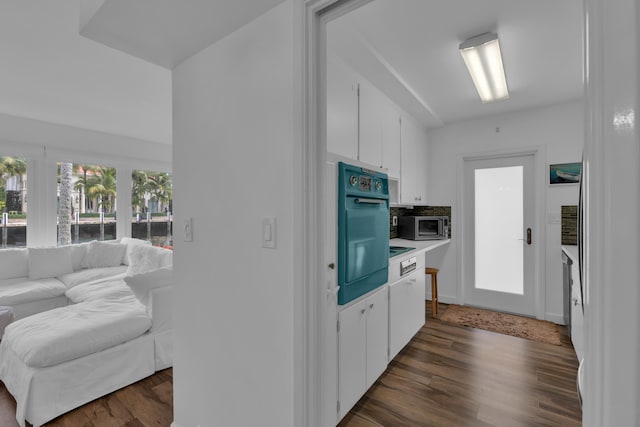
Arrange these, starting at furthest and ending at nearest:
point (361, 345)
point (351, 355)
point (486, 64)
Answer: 1. point (486, 64)
2. point (361, 345)
3. point (351, 355)

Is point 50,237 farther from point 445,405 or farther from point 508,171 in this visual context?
point 508,171

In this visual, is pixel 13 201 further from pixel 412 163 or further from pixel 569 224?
pixel 569 224

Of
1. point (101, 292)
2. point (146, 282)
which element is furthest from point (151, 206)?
point (146, 282)

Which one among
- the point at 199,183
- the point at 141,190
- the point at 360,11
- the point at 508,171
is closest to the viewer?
the point at 199,183

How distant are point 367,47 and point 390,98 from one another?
0.92m

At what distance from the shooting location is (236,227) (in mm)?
1342

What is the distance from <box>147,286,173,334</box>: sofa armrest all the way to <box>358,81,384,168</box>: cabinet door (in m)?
1.92

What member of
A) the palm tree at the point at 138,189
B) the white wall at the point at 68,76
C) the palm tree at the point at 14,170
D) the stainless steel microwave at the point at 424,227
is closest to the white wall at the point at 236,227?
the white wall at the point at 68,76

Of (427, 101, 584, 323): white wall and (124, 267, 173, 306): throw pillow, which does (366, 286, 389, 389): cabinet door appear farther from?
(427, 101, 584, 323): white wall

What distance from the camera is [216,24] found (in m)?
1.30

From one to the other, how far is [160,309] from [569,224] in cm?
419

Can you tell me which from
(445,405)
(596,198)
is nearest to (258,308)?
(596,198)

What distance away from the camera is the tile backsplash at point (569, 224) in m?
3.25

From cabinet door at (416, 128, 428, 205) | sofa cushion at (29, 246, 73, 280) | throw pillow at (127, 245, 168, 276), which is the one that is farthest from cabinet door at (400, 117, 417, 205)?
sofa cushion at (29, 246, 73, 280)
